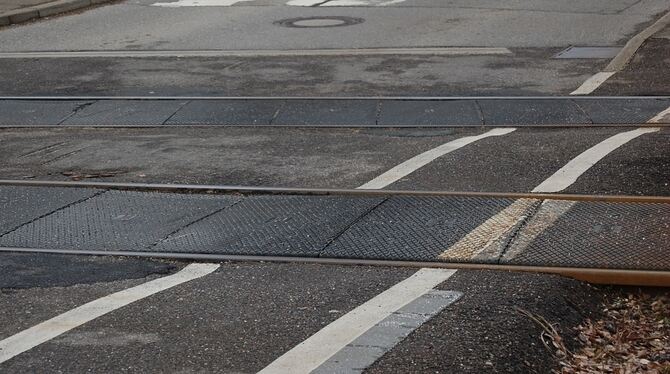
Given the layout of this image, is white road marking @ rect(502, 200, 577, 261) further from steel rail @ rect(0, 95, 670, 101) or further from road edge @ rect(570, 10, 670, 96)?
road edge @ rect(570, 10, 670, 96)

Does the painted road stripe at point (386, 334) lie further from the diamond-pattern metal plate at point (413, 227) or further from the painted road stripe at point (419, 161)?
the painted road stripe at point (419, 161)

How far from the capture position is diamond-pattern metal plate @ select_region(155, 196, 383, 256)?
7.04m

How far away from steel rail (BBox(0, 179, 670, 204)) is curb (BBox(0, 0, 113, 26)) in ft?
33.8

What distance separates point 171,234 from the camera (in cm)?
734

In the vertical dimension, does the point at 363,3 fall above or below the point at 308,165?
below

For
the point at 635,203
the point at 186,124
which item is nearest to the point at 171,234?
the point at 635,203

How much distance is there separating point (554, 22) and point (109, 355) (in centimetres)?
1321

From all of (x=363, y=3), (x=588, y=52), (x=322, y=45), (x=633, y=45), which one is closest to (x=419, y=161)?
(x=588, y=52)

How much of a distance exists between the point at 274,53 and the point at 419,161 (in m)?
6.09

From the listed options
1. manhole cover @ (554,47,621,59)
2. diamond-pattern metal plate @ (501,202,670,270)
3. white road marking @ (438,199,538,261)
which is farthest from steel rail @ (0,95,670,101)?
diamond-pattern metal plate @ (501,202,670,270)

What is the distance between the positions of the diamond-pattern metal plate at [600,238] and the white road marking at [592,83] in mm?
4323

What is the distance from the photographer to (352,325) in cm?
575

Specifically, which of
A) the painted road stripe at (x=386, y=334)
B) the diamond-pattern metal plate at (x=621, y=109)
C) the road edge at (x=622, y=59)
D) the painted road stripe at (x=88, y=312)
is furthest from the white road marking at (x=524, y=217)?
the road edge at (x=622, y=59)

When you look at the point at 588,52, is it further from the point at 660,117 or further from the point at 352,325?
the point at 352,325
